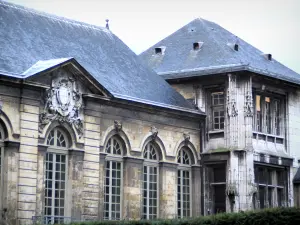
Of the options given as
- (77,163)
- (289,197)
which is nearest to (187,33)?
(289,197)

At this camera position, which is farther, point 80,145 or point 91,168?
point 91,168

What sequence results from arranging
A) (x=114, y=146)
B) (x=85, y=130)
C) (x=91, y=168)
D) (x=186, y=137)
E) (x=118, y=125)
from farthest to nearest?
(x=186, y=137)
(x=114, y=146)
(x=118, y=125)
(x=91, y=168)
(x=85, y=130)

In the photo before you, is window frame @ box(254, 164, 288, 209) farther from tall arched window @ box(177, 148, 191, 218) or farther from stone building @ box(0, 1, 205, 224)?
tall arched window @ box(177, 148, 191, 218)

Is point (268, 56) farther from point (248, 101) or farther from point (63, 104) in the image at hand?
point (63, 104)

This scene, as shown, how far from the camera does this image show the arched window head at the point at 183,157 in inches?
1515

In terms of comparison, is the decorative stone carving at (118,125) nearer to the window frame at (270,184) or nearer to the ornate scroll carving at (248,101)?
the ornate scroll carving at (248,101)

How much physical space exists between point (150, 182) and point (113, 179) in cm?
230

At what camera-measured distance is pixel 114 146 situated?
116 ft

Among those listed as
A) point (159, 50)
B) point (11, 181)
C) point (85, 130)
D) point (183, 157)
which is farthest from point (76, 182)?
point (159, 50)

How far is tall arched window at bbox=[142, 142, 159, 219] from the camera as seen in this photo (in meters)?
36.5

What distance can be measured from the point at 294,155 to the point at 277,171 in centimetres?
134

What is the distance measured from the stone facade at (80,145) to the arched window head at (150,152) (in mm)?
181

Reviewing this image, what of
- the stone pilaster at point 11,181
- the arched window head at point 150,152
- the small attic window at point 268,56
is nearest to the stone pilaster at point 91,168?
the arched window head at point 150,152

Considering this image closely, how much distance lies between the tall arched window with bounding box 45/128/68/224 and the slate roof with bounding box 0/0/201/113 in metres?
2.83
